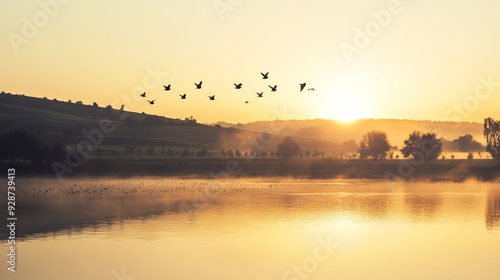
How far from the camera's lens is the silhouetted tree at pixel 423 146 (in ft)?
552

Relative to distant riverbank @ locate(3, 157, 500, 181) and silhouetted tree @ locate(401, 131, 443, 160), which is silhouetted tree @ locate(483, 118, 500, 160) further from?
distant riverbank @ locate(3, 157, 500, 181)

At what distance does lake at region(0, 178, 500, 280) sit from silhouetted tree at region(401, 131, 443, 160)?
98.1 meters

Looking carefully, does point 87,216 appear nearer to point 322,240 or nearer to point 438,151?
point 322,240

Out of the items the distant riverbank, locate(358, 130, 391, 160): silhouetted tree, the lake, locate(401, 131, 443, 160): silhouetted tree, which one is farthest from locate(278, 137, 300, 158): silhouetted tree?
the lake

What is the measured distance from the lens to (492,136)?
180 m

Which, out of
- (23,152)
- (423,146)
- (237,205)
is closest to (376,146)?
(423,146)

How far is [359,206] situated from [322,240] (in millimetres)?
21960

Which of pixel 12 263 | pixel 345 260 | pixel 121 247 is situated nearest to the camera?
pixel 12 263

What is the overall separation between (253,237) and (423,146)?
461ft

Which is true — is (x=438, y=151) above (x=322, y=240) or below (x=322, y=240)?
above

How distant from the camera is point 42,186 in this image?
3342 inches

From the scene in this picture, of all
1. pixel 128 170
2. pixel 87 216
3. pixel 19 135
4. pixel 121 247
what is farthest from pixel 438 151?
pixel 121 247

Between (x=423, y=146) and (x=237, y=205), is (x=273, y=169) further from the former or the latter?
(x=237, y=205)

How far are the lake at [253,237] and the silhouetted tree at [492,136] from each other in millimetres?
112839
